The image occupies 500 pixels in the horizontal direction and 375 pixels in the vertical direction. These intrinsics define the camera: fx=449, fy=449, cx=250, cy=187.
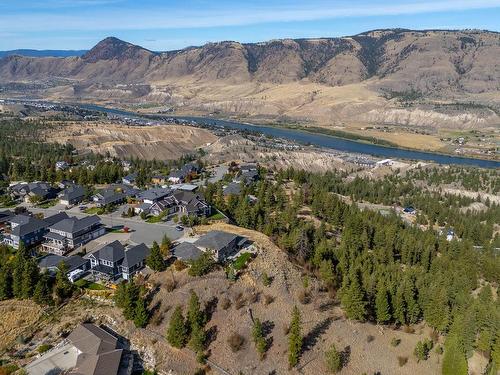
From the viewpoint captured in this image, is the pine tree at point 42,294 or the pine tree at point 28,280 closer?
the pine tree at point 42,294

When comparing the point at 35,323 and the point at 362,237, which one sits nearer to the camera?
the point at 35,323

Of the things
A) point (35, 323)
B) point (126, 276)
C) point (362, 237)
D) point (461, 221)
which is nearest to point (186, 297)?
point (126, 276)

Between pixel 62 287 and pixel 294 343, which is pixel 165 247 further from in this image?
pixel 294 343

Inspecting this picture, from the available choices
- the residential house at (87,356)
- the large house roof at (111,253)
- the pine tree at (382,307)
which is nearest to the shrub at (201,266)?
the large house roof at (111,253)

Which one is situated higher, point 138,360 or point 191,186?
point 191,186

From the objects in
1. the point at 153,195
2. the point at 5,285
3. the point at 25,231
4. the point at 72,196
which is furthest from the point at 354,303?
the point at 72,196

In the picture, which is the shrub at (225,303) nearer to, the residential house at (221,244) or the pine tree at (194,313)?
the pine tree at (194,313)

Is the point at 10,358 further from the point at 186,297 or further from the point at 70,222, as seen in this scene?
the point at 70,222
